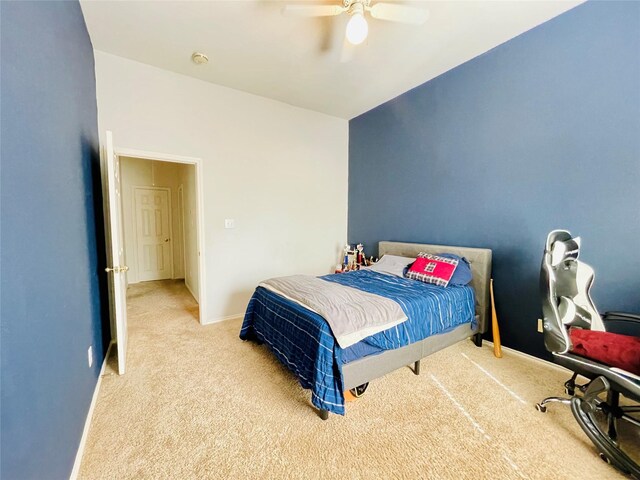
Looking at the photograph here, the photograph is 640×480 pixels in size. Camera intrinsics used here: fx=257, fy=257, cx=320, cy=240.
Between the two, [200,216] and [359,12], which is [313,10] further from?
[200,216]

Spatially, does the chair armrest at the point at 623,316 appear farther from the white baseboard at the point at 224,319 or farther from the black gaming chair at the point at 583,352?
the white baseboard at the point at 224,319

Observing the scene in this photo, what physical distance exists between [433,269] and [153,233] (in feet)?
18.6

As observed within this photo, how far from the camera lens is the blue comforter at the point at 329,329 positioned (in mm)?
1664

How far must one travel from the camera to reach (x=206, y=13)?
2.12 meters

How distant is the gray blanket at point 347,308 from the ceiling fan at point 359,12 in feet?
6.31

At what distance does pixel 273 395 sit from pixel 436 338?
149 cm

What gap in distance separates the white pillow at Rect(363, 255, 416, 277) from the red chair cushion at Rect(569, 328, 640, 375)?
155 centimetres

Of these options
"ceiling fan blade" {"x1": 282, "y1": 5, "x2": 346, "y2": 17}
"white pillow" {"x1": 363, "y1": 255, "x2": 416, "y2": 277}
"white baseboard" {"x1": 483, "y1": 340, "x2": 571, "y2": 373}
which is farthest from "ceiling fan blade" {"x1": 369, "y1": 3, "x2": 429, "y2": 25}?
"white baseboard" {"x1": 483, "y1": 340, "x2": 571, "y2": 373}

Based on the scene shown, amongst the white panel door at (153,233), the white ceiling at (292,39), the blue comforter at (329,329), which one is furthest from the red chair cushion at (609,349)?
the white panel door at (153,233)

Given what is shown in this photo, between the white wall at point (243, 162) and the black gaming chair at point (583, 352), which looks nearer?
the black gaming chair at point (583, 352)

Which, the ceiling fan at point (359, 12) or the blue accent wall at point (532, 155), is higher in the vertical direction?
the ceiling fan at point (359, 12)

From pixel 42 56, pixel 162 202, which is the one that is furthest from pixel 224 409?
pixel 162 202

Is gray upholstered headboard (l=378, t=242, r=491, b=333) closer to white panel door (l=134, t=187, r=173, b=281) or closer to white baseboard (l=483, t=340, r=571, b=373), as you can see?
white baseboard (l=483, t=340, r=571, b=373)

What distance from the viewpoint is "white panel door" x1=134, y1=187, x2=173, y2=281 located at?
5.44m
